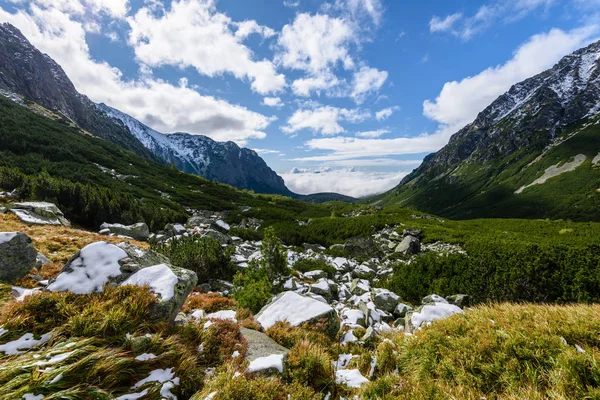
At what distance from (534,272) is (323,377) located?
9.99 meters

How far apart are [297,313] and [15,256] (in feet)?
24.4

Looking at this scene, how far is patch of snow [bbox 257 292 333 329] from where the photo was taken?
6.95 m

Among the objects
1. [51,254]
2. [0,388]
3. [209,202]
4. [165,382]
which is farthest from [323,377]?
[209,202]

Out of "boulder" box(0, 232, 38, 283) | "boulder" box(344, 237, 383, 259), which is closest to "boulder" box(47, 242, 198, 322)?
"boulder" box(0, 232, 38, 283)

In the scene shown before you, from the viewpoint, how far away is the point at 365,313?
342 inches

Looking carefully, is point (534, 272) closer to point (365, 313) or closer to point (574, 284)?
point (574, 284)

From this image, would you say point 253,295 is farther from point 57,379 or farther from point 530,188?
point 530,188

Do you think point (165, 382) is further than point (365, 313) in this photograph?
No

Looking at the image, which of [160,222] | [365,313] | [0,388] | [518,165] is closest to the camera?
[0,388]

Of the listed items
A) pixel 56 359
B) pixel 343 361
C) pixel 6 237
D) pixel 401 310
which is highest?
pixel 6 237

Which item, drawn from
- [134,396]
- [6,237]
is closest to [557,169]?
[134,396]

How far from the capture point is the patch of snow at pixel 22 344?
3485 mm

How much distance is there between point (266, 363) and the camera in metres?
4.57

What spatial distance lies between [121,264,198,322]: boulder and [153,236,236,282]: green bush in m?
5.83
